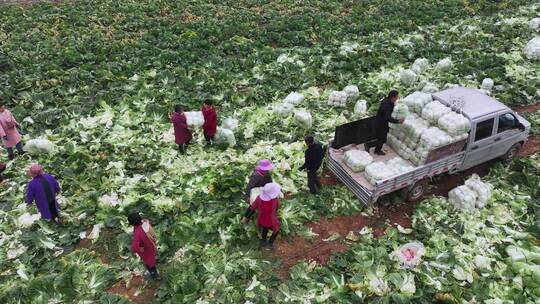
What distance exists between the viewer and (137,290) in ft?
25.4

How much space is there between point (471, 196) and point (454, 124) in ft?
5.71

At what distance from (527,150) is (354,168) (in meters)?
5.98

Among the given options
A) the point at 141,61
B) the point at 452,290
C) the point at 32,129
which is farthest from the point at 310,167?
the point at 141,61

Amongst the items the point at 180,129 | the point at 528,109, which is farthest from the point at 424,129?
the point at 528,109

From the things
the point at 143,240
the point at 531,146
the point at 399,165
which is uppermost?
the point at 143,240

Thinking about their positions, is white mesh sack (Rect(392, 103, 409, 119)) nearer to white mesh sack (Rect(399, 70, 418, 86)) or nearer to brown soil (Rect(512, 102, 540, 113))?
white mesh sack (Rect(399, 70, 418, 86))

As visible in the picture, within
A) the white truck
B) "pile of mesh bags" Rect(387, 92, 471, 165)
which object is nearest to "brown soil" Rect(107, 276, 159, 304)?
the white truck

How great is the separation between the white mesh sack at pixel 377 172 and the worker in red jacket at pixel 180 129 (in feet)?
16.6

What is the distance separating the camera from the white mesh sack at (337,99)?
13555 millimetres

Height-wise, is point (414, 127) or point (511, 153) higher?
point (414, 127)

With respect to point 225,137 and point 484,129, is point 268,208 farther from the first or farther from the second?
point 484,129

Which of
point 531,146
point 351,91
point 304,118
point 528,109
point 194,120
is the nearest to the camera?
point 194,120

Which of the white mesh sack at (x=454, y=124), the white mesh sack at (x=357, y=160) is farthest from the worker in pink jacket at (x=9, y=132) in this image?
the white mesh sack at (x=454, y=124)

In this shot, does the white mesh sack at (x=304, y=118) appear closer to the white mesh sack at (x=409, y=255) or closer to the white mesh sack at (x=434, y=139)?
the white mesh sack at (x=434, y=139)
